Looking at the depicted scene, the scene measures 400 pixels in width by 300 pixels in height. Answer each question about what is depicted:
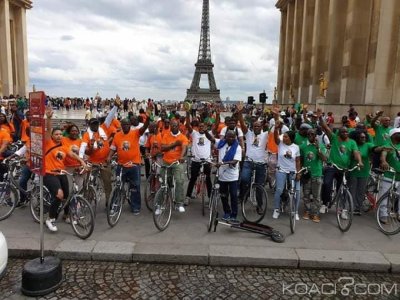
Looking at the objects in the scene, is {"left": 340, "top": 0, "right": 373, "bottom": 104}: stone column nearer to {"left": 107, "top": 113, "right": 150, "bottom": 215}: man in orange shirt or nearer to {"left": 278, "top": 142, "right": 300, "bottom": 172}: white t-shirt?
{"left": 278, "top": 142, "right": 300, "bottom": 172}: white t-shirt

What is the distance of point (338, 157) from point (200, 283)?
3.95 metres

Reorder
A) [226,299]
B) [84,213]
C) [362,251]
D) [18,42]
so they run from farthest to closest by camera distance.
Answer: [18,42]
[84,213]
[362,251]
[226,299]

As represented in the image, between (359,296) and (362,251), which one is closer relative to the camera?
(359,296)

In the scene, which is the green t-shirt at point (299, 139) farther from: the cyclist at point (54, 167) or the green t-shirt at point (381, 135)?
the cyclist at point (54, 167)

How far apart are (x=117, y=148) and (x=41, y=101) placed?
2698 mm

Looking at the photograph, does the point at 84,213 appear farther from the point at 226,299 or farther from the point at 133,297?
the point at 226,299

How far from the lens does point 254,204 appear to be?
7.32 m

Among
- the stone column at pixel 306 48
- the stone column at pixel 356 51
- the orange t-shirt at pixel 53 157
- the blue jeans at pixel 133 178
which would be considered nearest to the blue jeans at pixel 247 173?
the blue jeans at pixel 133 178

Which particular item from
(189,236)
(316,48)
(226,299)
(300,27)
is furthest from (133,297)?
(300,27)

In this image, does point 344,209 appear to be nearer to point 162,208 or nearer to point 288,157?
point 288,157

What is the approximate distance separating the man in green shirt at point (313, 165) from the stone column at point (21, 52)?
5414cm

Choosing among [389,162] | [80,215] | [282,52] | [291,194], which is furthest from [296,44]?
[80,215]

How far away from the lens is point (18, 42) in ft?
173

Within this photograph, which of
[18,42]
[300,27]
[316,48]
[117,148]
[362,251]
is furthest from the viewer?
[18,42]
